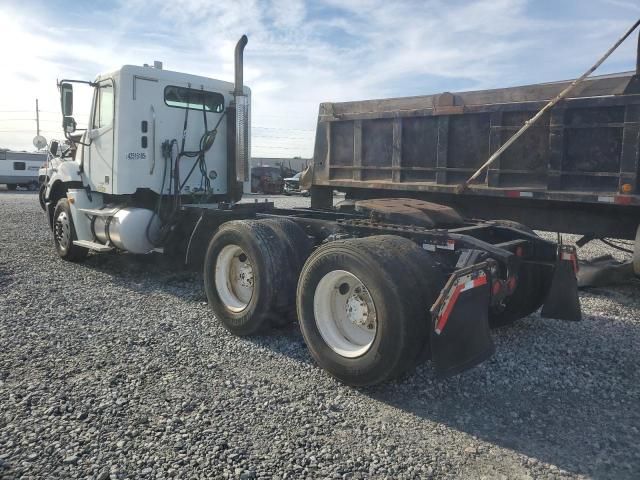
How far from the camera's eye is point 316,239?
18.2 ft

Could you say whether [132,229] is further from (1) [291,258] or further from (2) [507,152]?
(2) [507,152]

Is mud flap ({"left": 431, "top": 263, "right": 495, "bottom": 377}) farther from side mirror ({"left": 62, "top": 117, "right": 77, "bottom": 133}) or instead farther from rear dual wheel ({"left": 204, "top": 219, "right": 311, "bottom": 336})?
side mirror ({"left": 62, "top": 117, "right": 77, "bottom": 133})

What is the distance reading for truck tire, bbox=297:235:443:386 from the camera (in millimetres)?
3822

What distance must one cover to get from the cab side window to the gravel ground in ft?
10.1

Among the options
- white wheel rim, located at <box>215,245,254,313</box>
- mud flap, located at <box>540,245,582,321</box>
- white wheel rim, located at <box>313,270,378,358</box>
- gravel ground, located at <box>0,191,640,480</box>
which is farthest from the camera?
white wheel rim, located at <box>215,245,254,313</box>

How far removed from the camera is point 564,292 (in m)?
4.83

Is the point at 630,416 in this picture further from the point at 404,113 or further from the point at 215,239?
the point at 404,113

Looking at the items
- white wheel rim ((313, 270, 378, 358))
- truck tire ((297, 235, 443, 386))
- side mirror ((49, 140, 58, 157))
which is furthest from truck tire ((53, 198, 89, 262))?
white wheel rim ((313, 270, 378, 358))

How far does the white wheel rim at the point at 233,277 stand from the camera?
18.4ft

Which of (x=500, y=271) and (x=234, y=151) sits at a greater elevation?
(x=234, y=151)

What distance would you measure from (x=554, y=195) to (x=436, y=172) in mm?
1668

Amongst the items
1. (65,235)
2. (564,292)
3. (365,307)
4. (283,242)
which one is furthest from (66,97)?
(564,292)

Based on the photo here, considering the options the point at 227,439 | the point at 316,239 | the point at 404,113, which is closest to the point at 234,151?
the point at 404,113

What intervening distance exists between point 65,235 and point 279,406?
6.34 metres
